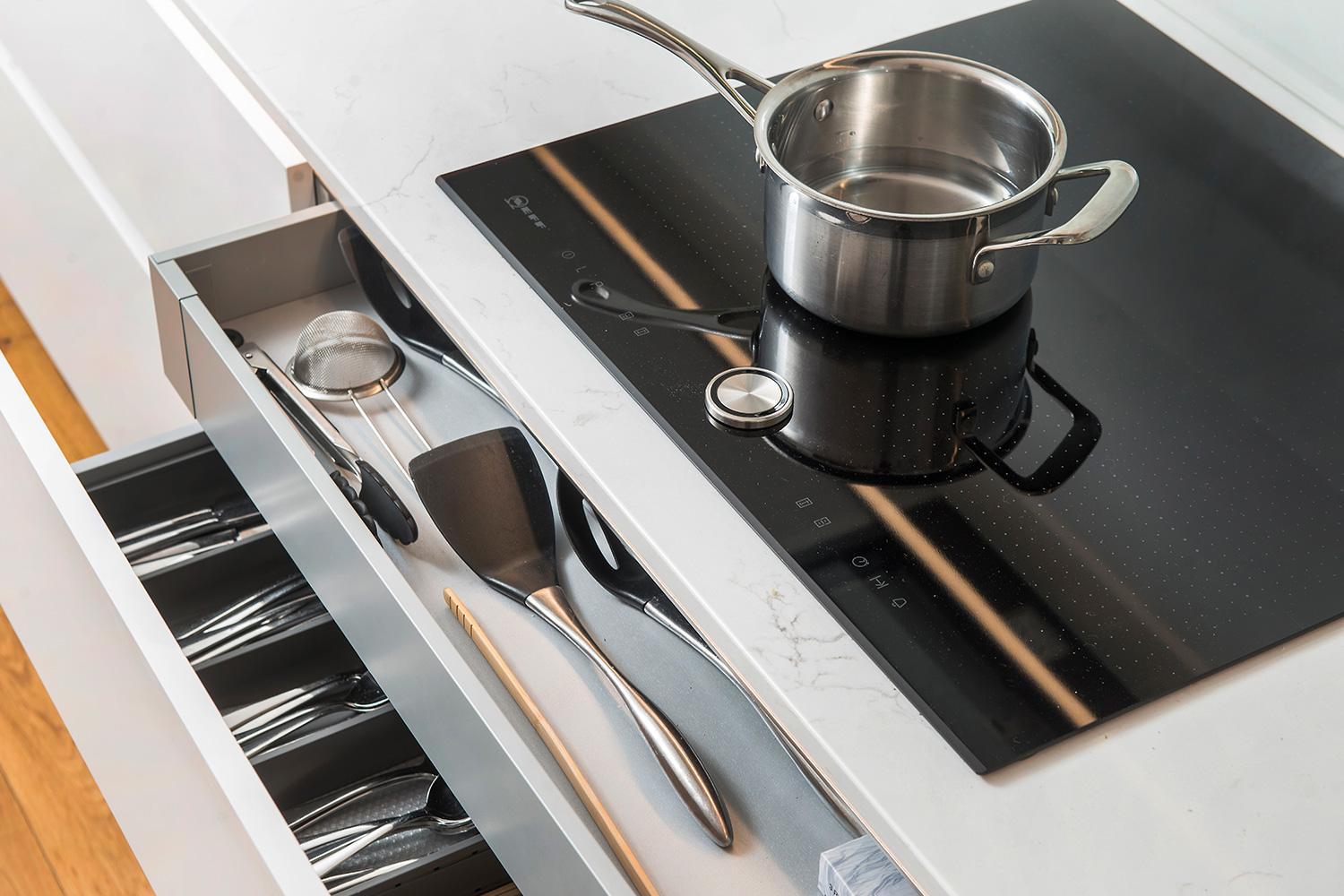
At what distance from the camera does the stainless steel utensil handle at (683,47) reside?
87cm

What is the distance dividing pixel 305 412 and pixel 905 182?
1.61ft

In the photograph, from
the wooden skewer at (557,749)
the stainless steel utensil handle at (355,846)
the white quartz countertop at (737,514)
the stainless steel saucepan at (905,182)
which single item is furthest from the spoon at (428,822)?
the stainless steel saucepan at (905,182)

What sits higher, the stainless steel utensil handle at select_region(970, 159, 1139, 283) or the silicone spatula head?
the silicone spatula head

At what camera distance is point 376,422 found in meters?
1.05

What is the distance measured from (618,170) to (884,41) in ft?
0.91

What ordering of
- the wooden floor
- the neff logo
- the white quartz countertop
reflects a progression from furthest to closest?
the wooden floor < the neff logo < the white quartz countertop

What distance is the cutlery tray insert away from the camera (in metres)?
1.02

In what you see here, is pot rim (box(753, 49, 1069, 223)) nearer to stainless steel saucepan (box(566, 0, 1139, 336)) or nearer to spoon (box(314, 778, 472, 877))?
stainless steel saucepan (box(566, 0, 1139, 336))

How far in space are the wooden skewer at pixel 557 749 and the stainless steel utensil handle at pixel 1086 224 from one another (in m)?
0.38

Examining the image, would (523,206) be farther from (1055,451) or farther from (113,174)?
(113,174)

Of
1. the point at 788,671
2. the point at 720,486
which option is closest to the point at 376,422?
the point at 720,486

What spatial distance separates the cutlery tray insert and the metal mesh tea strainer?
0.61ft

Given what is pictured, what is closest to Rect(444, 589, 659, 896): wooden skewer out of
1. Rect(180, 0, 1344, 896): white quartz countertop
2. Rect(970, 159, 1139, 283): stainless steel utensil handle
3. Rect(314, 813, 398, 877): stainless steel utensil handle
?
Rect(180, 0, 1344, 896): white quartz countertop

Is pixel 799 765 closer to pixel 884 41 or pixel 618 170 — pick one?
pixel 618 170
